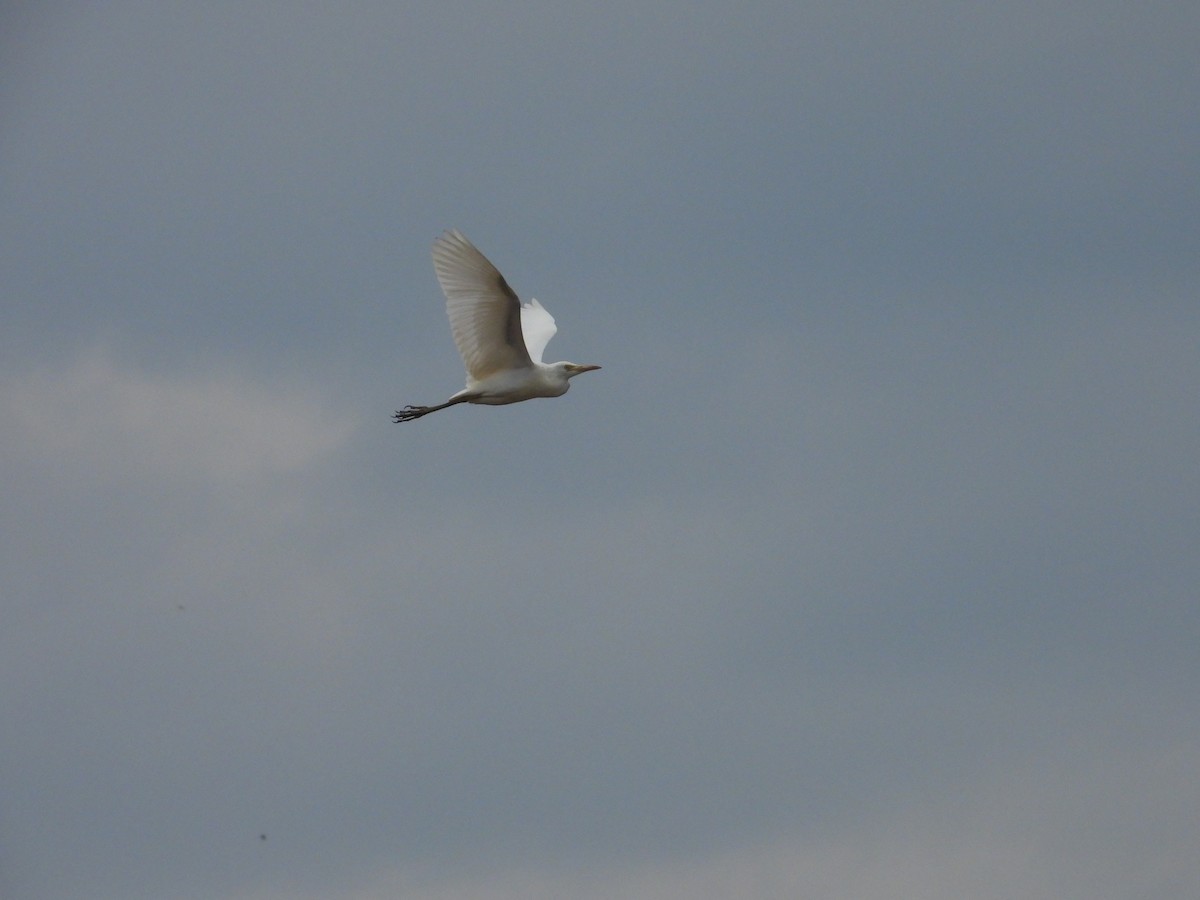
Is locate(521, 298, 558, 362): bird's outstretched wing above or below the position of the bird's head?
above

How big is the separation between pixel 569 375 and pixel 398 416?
11.9ft

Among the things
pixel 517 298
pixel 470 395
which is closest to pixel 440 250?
pixel 517 298

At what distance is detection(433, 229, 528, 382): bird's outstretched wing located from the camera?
102 ft

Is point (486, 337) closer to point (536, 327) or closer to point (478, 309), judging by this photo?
point (478, 309)

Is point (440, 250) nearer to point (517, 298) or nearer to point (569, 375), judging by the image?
point (517, 298)

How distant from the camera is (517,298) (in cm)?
3216

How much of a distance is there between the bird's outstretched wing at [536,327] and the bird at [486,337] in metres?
2.21

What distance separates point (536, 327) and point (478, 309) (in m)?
7.02

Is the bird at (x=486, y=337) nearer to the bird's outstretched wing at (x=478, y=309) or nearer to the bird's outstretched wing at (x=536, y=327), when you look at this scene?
the bird's outstretched wing at (x=478, y=309)

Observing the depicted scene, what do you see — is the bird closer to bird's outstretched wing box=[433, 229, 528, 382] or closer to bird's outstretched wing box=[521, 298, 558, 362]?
bird's outstretched wing box=[433, 229, 528, 382]

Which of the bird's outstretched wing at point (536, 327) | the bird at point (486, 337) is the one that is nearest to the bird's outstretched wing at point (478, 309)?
the bird at point (486, 337)

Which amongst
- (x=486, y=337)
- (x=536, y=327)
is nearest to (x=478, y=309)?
(x=486, y=337)

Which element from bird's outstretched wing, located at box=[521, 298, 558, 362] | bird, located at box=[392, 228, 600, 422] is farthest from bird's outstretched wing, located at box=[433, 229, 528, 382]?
bird's outstretched wing, located at box=[521, 298, 558, 362]

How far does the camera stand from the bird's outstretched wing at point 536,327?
3825 centimetres
